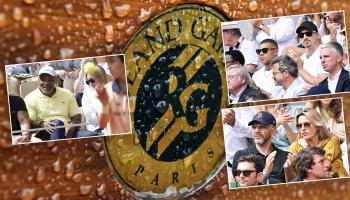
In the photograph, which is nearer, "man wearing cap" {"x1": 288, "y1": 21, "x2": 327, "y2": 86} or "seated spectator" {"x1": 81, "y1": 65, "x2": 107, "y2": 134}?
"seated spectator" {"x1": 81, "y1": 65, "x2": 107, "y2": 134}

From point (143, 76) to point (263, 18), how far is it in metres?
0.34

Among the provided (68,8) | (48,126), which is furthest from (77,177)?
(68,8)

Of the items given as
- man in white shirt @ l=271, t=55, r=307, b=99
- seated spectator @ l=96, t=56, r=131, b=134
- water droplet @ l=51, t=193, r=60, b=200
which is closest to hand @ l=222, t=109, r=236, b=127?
man in white shirt @ l=271, t=55, r=307, b=99

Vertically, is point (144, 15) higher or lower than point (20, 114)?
higher

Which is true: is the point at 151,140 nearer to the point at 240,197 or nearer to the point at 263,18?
the point at 240,197

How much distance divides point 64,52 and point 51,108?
0.45ft

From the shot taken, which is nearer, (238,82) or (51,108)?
(51,108)

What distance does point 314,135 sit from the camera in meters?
1.57

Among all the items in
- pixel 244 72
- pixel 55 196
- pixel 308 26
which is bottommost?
pixel 55 196

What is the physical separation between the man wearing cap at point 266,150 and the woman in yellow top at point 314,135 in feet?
0.15

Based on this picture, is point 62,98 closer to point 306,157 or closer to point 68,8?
point 68,8

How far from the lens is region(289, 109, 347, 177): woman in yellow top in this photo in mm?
1570

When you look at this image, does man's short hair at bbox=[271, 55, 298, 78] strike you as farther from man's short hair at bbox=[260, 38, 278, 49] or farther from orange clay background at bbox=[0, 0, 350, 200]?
orange clay background at bbox=[0, 0, 350, 200]

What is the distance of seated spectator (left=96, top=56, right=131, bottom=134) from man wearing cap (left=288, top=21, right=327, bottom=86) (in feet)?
1.43
